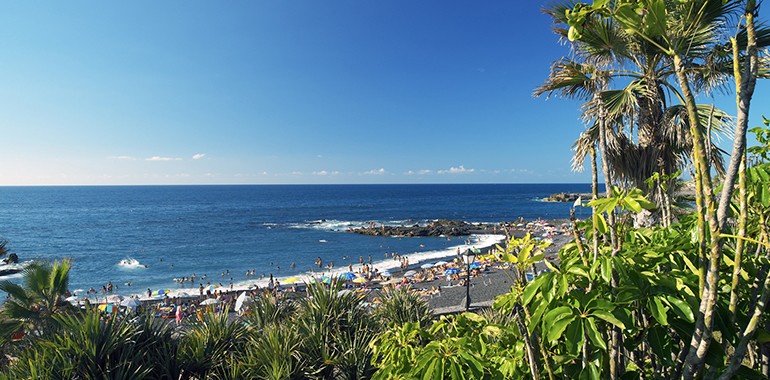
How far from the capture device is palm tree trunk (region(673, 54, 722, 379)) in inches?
55.1

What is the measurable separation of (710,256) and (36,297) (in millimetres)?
13945

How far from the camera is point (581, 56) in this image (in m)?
6.62

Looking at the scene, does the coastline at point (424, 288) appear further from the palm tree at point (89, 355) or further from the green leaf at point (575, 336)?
the green leaf at point (575, 336)

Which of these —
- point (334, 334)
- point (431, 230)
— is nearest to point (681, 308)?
point (334, 334)

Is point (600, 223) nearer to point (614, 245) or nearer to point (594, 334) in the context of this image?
point (614, 245)

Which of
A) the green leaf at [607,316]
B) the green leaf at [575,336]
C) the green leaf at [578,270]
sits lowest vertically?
the green leaf at [575,336]

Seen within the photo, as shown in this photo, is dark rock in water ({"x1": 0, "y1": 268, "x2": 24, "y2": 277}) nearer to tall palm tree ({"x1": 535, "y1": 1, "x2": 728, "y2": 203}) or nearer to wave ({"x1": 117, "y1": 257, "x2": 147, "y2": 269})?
wave ({"x1": 117, "y1": 257, "x2": 147, "y2": 269})

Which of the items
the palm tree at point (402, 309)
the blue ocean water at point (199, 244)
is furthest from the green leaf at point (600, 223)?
the blue ocean water at point (199, 244)

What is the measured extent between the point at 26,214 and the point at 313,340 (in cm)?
13354

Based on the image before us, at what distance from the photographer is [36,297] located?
10.5 metres

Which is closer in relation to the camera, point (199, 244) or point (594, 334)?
point (594, 334)

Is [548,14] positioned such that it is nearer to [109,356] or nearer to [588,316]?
[588,316]

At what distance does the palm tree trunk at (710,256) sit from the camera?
55.1 inches

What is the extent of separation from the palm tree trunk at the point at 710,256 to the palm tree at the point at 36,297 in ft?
41.9
